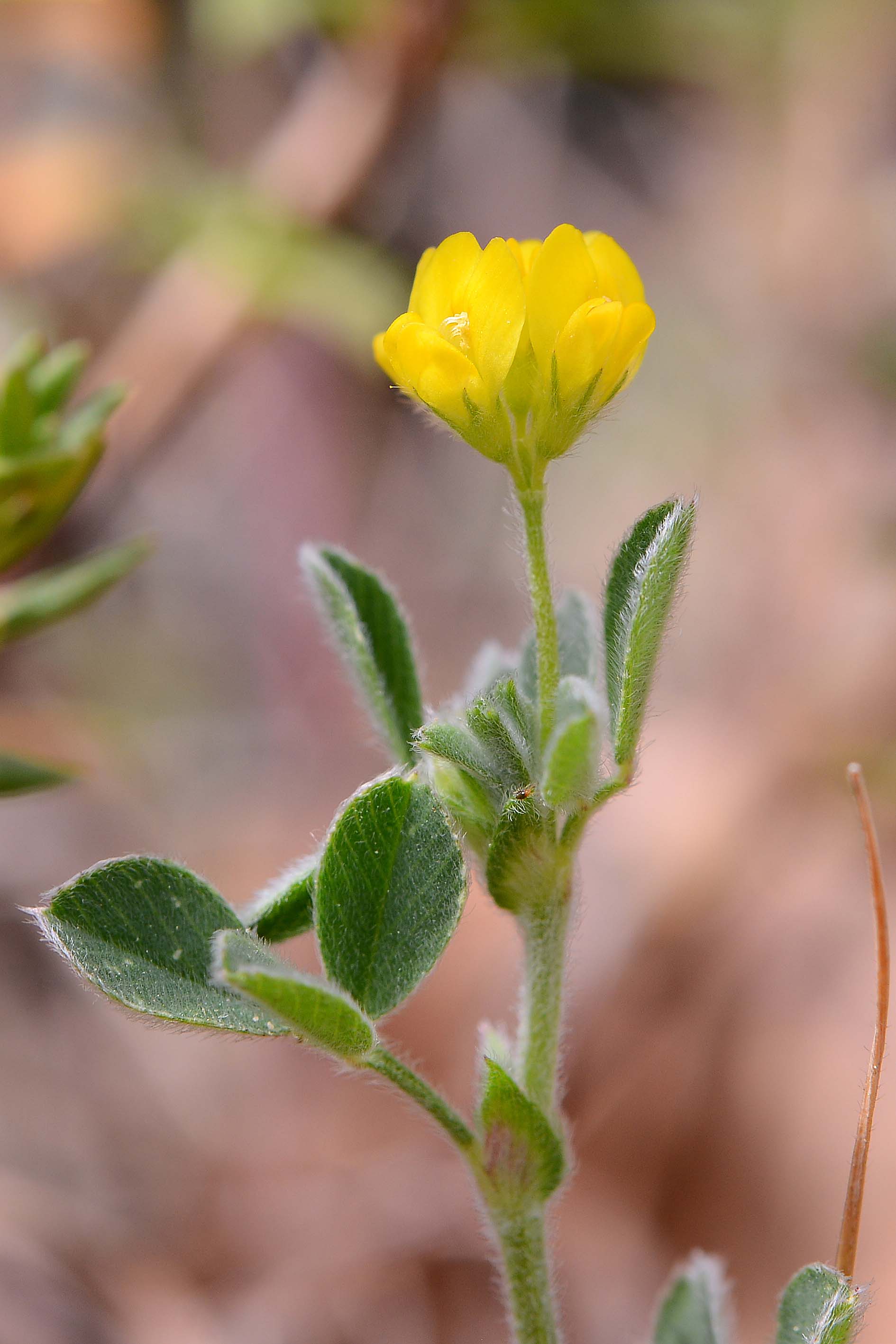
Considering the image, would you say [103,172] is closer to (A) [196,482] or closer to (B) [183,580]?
(A) [196,482]

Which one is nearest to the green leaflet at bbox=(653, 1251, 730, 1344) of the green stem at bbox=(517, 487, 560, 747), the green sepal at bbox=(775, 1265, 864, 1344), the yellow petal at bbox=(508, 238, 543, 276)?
the green sepal at bbox=(775, 1265, 864, 1344)

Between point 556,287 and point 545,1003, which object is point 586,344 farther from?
point 545,1003

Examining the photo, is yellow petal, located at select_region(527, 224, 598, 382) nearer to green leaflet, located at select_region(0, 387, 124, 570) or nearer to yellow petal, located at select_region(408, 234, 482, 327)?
yellow petal, located at select_region(408, 234, 482, 327)

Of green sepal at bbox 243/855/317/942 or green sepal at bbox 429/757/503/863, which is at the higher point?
green sepal at bbox 429/757/503/863

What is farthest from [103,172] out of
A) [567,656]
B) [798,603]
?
[567,656]

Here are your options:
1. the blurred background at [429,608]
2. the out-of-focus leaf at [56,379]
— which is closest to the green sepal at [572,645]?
the out-of-focus leaf at [56,379]

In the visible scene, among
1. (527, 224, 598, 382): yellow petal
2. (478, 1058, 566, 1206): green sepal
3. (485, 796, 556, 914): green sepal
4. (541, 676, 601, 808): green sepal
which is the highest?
(527, 224, 598, 382): yellow petal
